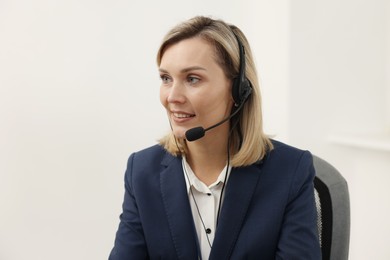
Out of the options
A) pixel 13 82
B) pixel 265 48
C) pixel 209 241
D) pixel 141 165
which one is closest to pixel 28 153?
pixel 13 82

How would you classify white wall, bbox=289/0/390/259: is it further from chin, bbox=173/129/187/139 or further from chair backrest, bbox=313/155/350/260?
chin, bbox=173/129/187/139

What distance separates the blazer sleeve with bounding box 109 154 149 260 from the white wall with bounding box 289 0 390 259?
101cm

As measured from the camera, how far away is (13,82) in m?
1.68

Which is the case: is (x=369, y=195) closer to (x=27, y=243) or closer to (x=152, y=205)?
(x=152, y=205)

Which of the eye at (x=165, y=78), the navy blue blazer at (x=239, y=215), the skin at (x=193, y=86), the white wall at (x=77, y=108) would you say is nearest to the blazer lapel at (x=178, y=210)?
the navy blue blazer at (x=239, y=215)

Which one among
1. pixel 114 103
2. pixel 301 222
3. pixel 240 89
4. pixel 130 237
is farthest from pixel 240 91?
pixel 114 103

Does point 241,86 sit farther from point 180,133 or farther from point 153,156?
point 153,156

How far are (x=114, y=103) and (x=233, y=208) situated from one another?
39.7 inches

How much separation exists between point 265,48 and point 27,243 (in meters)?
1.51

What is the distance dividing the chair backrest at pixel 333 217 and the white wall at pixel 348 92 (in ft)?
2.69

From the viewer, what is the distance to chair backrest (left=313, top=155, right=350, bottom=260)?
3.01 ft

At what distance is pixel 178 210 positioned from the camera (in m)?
0.96

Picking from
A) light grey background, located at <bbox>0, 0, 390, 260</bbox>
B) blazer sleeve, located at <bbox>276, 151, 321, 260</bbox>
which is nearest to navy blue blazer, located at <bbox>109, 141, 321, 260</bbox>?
blazer sleeve, located at <bbox>276, 151, 321, 260</bbox>

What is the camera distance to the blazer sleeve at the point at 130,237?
97 cm
